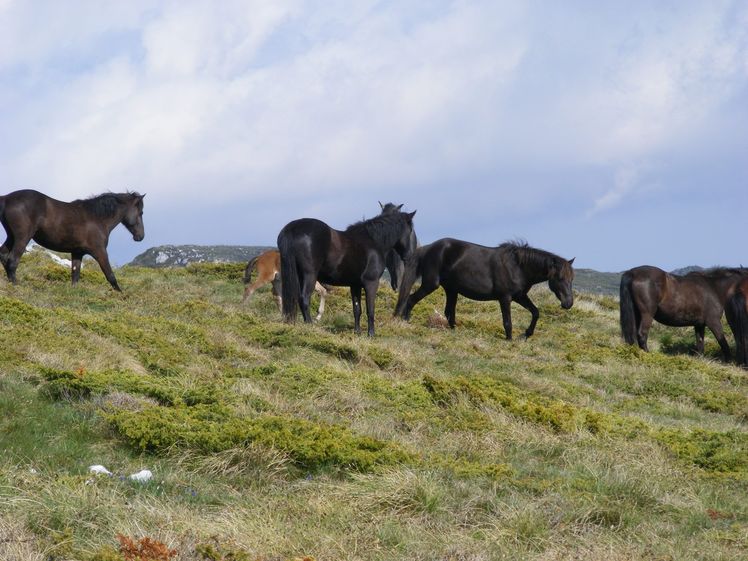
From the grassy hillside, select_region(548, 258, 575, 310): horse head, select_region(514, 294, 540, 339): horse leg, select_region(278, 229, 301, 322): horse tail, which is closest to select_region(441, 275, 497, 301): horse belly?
select_region(514, 294, 540, 339): horse leg

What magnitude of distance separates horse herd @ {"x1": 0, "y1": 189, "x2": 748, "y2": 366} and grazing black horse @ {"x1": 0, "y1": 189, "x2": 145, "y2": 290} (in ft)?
0.06

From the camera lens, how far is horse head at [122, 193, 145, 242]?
58.7ft

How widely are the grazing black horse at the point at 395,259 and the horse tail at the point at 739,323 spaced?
662 centimetres

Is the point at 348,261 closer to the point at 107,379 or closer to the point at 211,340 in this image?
the point at 211,340

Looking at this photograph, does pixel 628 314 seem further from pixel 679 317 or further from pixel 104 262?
pixel 104 262

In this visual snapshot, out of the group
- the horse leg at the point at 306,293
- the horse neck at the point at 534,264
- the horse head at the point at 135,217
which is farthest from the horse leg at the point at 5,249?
the horse neck at the point at 534,264

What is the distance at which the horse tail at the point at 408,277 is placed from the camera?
17.3 m

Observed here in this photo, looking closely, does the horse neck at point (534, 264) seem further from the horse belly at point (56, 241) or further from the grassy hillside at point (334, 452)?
the horse belly at point (56, 241)

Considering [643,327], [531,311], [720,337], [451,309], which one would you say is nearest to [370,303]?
[451,309]

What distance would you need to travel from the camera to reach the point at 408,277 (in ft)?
57.2

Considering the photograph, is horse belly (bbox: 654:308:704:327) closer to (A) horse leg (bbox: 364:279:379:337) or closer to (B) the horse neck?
(B) the horse neck

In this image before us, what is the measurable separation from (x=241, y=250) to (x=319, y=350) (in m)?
66.5

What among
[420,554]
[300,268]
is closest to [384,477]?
[420,554]

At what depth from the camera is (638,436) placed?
8.38 meters
